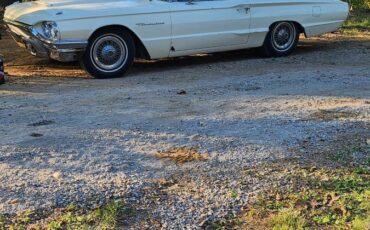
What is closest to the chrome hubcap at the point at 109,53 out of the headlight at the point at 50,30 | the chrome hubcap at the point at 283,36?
the headlight at the point at 50,30

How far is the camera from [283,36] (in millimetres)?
9969

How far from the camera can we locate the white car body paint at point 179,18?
7.91 metres

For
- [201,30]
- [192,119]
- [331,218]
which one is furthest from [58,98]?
[331,218]

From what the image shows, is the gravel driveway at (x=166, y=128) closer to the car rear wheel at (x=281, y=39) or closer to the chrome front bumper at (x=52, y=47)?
the chrome front bumper at (x=52, y=47)

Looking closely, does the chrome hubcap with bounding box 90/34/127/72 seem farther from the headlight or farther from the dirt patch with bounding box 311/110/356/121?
the dirt patch with bounding box 311/110/356/121

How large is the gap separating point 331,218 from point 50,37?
199 inches

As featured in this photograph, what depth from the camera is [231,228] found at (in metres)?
3.78

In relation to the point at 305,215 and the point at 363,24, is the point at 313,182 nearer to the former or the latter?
the point at 305,215

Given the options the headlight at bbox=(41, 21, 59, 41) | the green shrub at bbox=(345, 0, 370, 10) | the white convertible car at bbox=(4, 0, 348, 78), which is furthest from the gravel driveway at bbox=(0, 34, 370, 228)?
the green shrub at bbox=(345, 0, 370, 10)

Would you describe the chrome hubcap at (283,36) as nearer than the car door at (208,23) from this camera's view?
No

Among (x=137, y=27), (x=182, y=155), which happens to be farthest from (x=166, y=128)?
(x=137, y=27)

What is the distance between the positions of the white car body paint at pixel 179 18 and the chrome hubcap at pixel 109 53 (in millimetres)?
222

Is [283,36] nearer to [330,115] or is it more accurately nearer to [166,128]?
[330,115]

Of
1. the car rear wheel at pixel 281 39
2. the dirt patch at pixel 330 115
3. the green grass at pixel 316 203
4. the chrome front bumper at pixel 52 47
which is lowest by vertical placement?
the green grass at pixel 316 203
